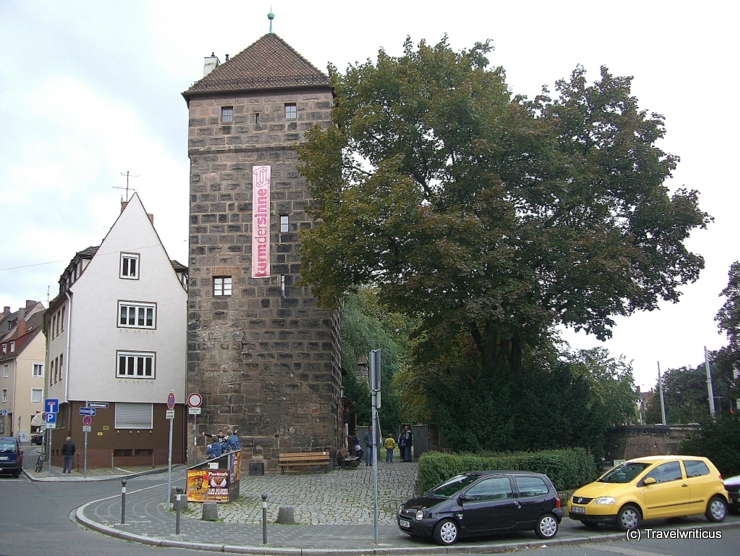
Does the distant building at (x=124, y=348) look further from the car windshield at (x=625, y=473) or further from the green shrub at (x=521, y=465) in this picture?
the car windshield at (x=625, y=473)

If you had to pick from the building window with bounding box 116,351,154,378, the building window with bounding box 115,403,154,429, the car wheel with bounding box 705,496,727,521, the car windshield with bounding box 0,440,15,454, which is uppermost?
the building window with bounding box 116,351,154,378

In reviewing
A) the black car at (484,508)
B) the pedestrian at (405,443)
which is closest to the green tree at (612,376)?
the pedestrian at (405,443)

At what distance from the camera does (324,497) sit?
70.1 feet

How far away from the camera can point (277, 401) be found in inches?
1155

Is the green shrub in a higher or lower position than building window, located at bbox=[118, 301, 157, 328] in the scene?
lower

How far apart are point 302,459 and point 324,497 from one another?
23.1ft

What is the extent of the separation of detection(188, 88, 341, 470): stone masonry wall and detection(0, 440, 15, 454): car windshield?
8293 mm

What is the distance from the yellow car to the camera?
15.8 metres

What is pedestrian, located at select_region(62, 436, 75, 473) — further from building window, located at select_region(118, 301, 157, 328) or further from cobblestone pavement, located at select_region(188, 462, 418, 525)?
cobblestone pavement, located at select_region(188, 462, 418, 525)

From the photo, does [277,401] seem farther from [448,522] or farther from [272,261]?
[448,522]

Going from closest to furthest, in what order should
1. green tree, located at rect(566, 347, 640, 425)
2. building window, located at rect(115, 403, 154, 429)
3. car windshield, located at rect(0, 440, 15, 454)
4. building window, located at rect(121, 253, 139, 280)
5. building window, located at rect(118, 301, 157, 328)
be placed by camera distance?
car windshield, located at rect(0, 440, 15, 454) → building window, located at rect(115, 403, 154, 429) → building window, located at rect(118, 301, 157, 328) → building window, located at rect(121, 253, 139, 280) → green tree, located at rect(566, 347, 640, 425)

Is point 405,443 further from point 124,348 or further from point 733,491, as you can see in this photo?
point 733,491

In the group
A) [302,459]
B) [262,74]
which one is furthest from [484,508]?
[262,74]

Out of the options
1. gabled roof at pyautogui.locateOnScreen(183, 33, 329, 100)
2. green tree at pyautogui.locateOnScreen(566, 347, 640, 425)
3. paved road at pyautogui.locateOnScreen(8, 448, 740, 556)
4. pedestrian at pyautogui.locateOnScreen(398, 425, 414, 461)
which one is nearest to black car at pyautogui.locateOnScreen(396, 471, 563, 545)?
paved road at pyautogui.locateOnScreen(8, 448, 740, 556)
